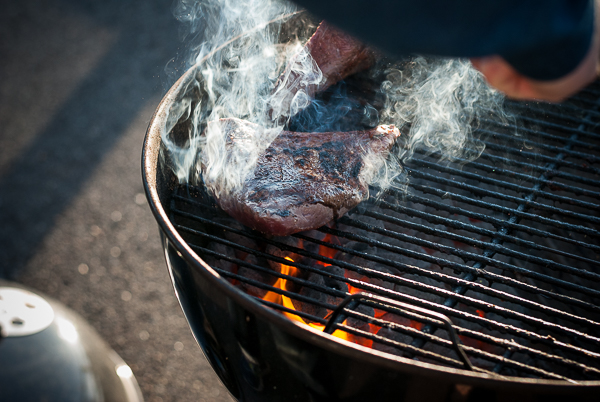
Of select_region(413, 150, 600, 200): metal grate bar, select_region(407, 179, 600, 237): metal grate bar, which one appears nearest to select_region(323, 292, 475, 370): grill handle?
select_region(407, 179, 600, 237): metal grate bar

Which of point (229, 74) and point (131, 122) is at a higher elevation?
point (229, 74)

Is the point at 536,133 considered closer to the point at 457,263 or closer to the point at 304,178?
the point at 457,263

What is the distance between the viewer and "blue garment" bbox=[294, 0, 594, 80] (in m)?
0.88

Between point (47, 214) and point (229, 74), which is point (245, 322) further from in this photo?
point (47, 214)

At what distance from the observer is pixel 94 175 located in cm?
414

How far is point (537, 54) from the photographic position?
931 mm

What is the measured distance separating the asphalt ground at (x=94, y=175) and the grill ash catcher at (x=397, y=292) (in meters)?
1.39

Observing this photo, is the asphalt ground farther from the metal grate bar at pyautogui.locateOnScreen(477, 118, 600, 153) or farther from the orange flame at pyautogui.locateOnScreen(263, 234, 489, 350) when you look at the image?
the metal grate bar at pyautogui.locateOnScreen(477, 118, 600, 153)

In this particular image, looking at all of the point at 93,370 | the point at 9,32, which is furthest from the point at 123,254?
the point at 9,32

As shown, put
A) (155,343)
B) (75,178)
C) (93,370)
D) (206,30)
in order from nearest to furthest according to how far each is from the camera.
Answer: (93,370), (206,30), (155,343), (75,178)

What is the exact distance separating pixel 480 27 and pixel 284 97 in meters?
1.52

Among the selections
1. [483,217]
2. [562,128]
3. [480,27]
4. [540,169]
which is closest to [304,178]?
[483,217]

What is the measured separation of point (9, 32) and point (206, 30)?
450cm

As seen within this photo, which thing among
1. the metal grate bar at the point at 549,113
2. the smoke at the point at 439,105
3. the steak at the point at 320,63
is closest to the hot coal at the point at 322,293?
the smoke at the point at 439,105
